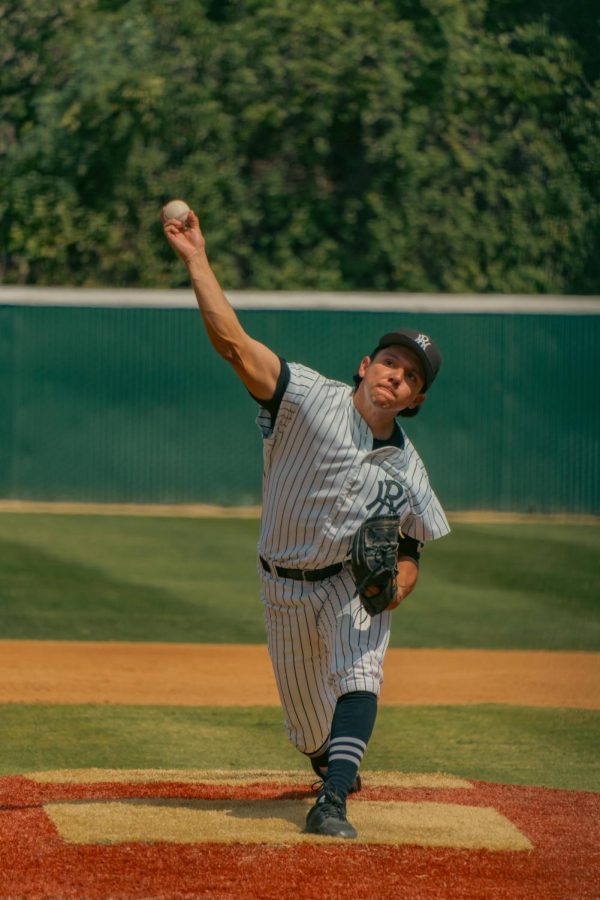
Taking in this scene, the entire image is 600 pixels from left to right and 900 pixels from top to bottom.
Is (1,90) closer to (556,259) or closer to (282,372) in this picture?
(556,259)

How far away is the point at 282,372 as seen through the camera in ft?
13.8

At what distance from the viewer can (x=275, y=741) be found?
21.9ft

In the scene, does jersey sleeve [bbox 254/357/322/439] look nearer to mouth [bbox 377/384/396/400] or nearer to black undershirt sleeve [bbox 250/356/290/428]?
black undershirt sleeve [bbox 250/356/290/428]

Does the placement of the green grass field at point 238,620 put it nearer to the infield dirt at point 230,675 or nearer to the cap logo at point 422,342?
the infield dirt at point 230,675

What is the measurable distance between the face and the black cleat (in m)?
1.10

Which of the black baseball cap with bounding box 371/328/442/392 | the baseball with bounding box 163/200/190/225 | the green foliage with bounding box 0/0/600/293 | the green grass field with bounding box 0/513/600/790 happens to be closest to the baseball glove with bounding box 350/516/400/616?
the black baseball cap with bounding box 371/328/442/392

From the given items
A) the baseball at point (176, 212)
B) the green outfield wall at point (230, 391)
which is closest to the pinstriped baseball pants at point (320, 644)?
the baseball at point (176, 212)

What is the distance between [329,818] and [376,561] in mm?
716

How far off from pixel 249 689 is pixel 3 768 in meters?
2.47

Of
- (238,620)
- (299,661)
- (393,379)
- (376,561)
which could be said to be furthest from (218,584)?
(376,561)

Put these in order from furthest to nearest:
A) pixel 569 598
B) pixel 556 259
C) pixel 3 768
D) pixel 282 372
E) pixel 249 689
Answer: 1. pixel 556 259
2. pixel 569 598
3. pixel 249 689
4. pixel 3 768
5. pixel 282 372

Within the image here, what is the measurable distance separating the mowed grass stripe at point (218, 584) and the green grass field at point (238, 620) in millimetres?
21

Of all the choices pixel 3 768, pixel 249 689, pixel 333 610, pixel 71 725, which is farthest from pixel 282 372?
pixel 249 689

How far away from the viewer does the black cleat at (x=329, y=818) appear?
4.10 metres
